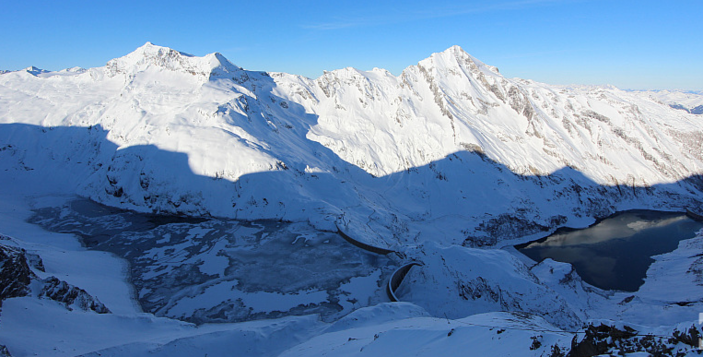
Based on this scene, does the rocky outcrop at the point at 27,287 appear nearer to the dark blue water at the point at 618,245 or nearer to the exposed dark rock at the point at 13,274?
the exposed dark rock at the point at 13,274

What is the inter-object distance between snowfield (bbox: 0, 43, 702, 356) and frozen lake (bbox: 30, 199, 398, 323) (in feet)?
0.89

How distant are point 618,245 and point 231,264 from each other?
5797cm

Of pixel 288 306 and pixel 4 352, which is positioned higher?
pixel 4 352

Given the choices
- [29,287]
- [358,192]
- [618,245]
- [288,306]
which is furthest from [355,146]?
[29,287]

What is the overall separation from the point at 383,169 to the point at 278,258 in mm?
38447

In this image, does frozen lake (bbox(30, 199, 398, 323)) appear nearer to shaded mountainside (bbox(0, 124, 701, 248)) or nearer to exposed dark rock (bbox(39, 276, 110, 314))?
shaded mountainside (bbox(0, 124, 701, 248))

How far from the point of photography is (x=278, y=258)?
38281 mm

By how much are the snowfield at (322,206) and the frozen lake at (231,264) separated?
27 centimetres

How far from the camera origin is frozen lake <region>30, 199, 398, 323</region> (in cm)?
2997

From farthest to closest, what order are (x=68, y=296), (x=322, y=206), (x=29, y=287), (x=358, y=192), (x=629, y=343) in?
(x=358, y=192) < (x=322, y=206) < (x=68, y=296) < (x=29, y=287) < (x=629, y=343)

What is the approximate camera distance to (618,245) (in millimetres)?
53750

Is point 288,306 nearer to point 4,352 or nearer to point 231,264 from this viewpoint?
point 231,264

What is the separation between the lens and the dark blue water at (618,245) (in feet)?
146

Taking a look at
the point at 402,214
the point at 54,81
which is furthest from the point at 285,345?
the point at 54,81
